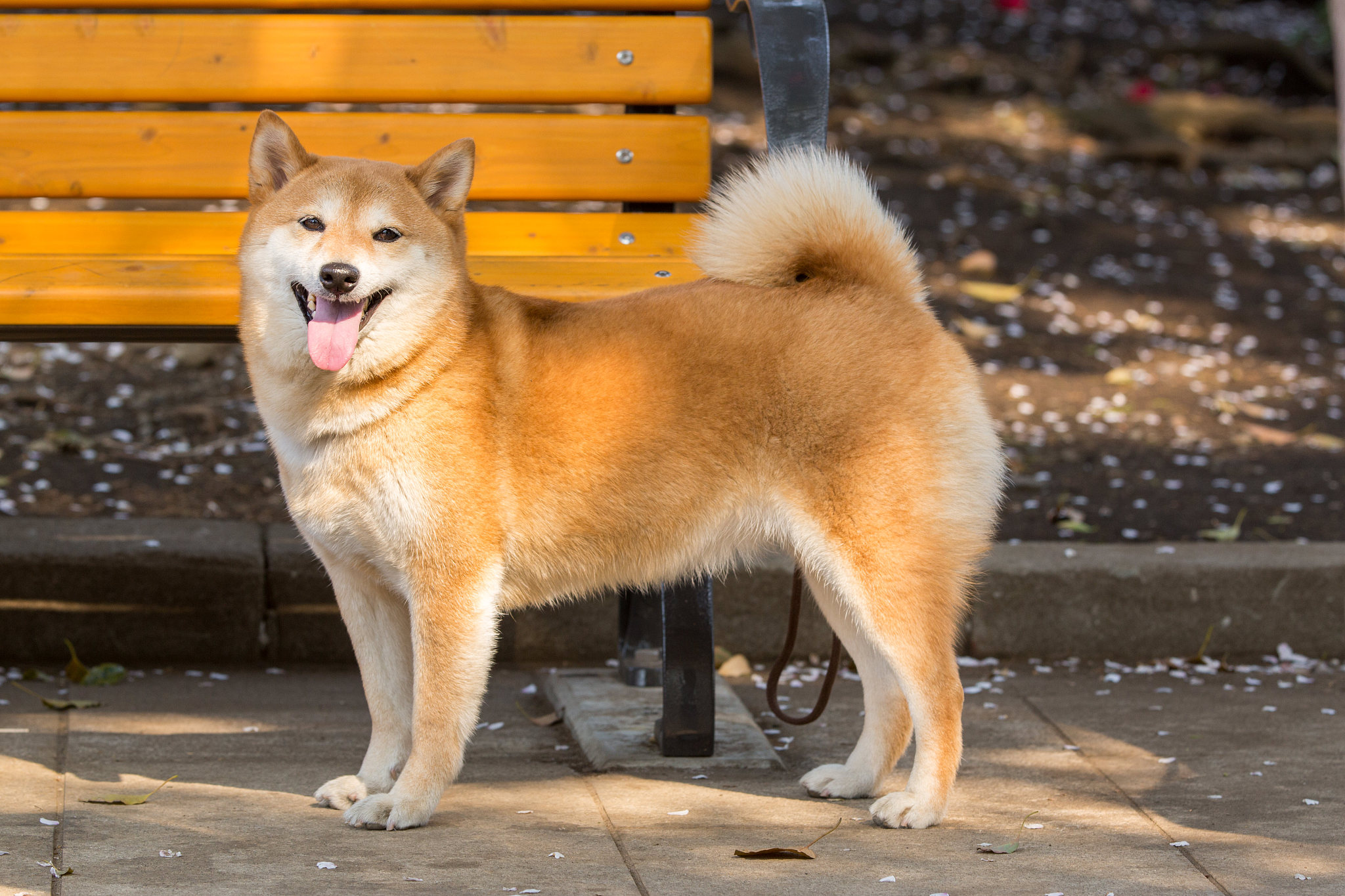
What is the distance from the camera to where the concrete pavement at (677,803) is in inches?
113

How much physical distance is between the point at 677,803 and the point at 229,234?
203 centimetres

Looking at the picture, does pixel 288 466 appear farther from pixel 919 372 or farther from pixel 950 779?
pixel 950 779

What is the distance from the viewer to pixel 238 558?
14.6 ft

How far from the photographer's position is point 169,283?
364 cm

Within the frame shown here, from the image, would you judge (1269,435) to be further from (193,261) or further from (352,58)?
(193,261)

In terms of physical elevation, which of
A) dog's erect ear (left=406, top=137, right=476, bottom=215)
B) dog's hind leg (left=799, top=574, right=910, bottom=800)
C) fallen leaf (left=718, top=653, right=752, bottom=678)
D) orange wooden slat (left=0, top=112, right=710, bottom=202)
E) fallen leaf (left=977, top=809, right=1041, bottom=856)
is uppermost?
orange wooden slat (left=0, top=112, right=710, bottom=202)

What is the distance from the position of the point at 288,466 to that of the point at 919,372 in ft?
4.64

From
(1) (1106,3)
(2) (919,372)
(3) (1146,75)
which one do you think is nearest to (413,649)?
(2) (919,372)

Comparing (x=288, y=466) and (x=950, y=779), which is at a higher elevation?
(x=288, y=466)

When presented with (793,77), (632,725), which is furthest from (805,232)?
(632,725)

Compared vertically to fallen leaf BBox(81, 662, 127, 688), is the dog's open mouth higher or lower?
higher

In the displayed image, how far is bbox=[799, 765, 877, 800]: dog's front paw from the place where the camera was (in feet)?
11.4

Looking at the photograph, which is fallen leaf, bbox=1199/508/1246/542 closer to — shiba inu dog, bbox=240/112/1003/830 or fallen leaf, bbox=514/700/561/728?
shiba inu dog, bbox=240/112/1003/830

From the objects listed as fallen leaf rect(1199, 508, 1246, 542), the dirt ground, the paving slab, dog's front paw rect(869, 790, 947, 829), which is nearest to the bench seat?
the paving slab
